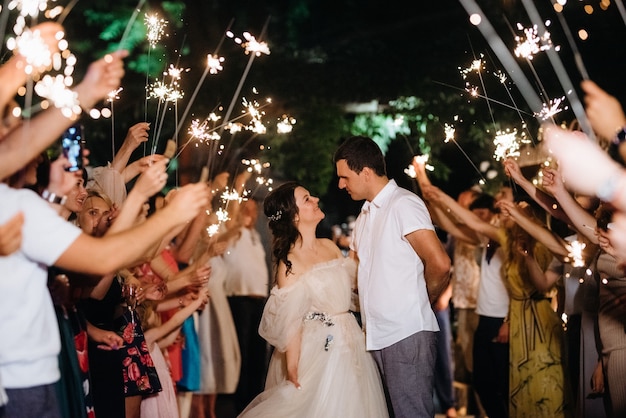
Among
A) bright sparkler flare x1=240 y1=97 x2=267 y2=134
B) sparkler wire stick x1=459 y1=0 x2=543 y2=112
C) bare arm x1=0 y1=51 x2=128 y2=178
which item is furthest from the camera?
sparkler wire stick x1=459 y1=0 x2=543 y2=112

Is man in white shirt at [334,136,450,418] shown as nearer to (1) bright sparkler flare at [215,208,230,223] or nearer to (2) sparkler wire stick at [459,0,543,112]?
(2) sparkler wire stick at [459,0,543,112]

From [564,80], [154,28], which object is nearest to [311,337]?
[154,28]

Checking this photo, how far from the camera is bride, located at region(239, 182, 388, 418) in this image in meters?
4.64

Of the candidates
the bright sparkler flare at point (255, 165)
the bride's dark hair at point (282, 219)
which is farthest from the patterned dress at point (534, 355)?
the bright sparkler flare at point (255, 165)

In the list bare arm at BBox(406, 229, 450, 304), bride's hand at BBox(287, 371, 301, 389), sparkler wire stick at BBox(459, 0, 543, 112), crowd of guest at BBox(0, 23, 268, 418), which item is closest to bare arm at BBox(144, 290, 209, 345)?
crowd of guest at BBox(0, 23, 268, 418)

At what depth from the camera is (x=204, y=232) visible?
736 cm

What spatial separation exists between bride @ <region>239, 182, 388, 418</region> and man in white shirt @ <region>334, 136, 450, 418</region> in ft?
0.52

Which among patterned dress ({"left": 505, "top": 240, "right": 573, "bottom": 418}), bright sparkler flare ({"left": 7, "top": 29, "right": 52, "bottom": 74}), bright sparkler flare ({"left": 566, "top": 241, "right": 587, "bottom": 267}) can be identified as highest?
bright sparkler flare ({"left": 7, "top": 29, "right": 52, "bottom": 74})

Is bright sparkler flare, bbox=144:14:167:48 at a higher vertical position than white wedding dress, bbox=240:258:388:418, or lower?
higher

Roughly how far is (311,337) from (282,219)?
85 cm

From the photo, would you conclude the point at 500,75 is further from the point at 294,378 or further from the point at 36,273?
the point at 36,273

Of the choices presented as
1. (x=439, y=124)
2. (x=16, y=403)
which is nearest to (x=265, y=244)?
(x=439, y=124)

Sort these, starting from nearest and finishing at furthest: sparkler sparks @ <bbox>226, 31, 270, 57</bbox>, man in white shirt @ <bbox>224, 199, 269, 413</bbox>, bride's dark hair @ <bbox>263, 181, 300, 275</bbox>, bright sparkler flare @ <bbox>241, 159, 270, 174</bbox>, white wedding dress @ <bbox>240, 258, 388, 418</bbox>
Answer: white wedding dress @ <bbox>240, 258, 388, 418</bbox>
sparkler sparks @ <bbox>226, 31, 270, 57</bbox>
bride's dark hair @ <bbox>263, 181, 300, 275</bbox>
man in white shirt @ <bbox>224, 199, 269, 413</bbox>
bright sparkler flare @ <bbox>241, 159, 270, 174</bbox>

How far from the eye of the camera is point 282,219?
17.0 feet
